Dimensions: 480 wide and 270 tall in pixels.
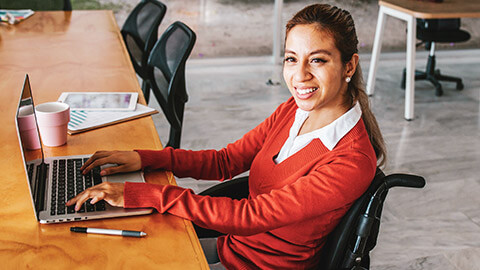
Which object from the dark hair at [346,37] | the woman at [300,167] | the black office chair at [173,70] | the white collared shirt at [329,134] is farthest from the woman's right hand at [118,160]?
the black office chair at [173,70]

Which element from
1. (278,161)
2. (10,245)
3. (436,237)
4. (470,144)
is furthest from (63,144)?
(470,144)

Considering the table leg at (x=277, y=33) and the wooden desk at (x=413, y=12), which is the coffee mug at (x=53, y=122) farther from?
the table leg at (x=277, y=33)

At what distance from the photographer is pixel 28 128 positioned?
1.31 m

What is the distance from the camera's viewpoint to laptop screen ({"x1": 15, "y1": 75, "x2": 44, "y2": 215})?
1181 millimetres

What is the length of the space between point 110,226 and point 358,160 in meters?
0.60

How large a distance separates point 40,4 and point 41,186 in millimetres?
3282

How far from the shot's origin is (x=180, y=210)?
1216 mm

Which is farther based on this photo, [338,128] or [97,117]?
[97,117]

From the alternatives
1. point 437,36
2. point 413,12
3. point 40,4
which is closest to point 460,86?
point 437,36

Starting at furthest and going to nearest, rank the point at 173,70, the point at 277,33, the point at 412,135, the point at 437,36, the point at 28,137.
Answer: the point at 277,33
the point at 437,36
the point at 412,135
the point at 173,70
the point at 28,137

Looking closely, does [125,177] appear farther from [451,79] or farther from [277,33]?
[451,79]

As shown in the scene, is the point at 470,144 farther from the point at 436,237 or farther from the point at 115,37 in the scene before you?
the point at 115,37

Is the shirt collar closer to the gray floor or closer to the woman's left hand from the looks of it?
the woman's left hand

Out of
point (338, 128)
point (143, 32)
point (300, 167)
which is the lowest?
point (143, 32)
